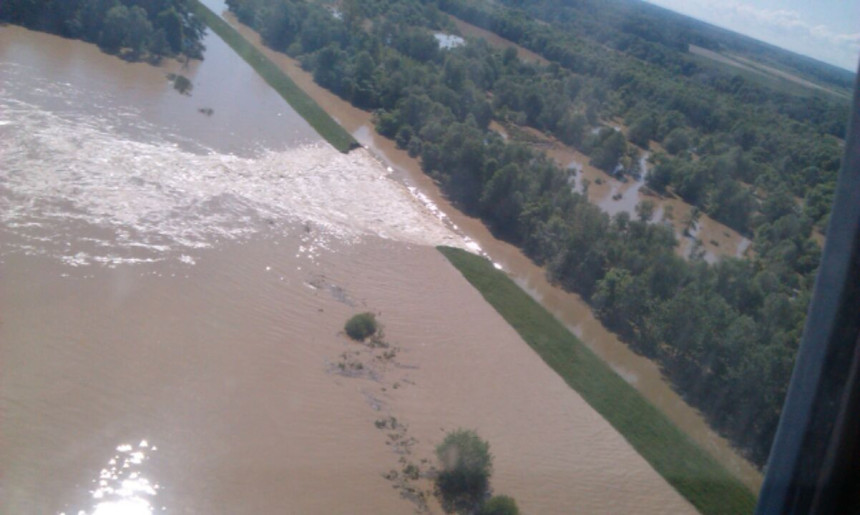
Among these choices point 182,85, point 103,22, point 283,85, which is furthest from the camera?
point 283,85

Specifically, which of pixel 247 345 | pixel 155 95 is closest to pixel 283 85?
pixel 155 95

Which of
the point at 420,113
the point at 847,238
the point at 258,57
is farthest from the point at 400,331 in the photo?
the point at 258,57

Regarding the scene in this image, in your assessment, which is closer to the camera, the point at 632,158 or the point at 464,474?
the point at 464,474

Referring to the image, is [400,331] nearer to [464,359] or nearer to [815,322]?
[464,359]

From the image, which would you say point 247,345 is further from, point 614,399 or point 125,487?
point 614,399

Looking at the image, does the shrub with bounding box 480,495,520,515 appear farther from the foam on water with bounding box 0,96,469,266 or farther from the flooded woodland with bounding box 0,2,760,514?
the foam on water with bounding box 0,96,469,266

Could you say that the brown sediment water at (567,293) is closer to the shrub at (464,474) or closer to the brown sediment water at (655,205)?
the brown sediment water at (655,205)
